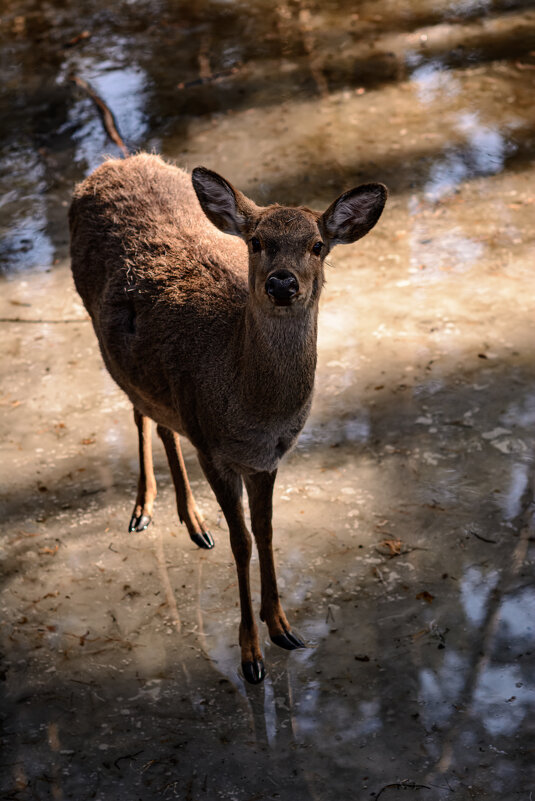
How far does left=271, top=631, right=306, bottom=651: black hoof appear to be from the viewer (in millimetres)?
4480

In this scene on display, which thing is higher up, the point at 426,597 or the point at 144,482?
the point at 144,482

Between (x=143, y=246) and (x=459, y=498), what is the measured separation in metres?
2.34

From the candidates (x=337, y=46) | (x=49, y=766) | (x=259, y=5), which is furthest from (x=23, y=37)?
(x=49, y=766)

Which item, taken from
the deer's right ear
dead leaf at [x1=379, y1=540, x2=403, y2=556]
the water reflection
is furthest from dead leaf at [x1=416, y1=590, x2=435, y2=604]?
the water reflection

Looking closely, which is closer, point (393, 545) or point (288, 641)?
point (288, 641)

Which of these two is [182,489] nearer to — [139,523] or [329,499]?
[139,523]

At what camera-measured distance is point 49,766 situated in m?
3.95

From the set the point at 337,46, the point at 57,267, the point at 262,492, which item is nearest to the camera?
the point at 262,492

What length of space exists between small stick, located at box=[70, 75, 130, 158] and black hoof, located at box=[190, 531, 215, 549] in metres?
4.89

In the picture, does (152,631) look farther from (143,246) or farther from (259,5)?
(259,5)

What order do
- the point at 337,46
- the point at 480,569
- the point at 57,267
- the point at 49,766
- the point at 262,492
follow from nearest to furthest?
1. the point at 49,766
2. the point at 262,492
3. the point at 480,569
4. the point at 57,267
5. the point at 337,46

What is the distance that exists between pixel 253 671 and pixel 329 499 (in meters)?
1.31

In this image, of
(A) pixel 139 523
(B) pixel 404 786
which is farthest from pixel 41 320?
(B) pixel 404 786

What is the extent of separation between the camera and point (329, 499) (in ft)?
17.5
